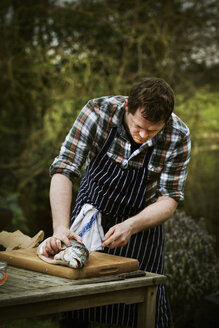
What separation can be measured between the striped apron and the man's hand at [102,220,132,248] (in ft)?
0.95

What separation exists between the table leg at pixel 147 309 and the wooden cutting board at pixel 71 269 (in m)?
0.14

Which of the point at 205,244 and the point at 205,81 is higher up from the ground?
the point at 205,81

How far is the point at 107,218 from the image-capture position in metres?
2.67

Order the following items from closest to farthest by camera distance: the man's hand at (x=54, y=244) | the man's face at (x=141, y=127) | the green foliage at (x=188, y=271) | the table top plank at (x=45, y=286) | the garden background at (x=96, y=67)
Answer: the table top plank at (x=45, y=286)
the man's hand at (x=54, y=244)
the man's face at (x=141, y=127)
the green foliage at (x=188, y=271)
the garden background at (x=96, y=67)

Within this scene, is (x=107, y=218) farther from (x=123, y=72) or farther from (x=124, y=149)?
(x=123, y=72)

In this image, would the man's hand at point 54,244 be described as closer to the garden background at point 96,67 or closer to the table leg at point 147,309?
the table leg at point 147,309

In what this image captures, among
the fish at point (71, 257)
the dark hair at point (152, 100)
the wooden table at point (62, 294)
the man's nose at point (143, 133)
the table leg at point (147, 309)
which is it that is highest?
the dark hair at point (152, 100)

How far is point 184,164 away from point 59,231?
904mm

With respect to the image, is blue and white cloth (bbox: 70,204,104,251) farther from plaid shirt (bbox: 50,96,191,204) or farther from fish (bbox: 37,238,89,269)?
fish (bbox: 37,238,89,269)

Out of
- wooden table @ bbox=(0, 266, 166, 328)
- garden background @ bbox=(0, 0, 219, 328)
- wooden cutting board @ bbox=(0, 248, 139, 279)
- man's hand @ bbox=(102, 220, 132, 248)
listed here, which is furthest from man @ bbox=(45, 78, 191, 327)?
garden background @ bbox=(0, 0, 219, 328)

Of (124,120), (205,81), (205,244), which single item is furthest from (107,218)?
(205,81)

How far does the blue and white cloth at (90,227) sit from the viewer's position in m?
2.57

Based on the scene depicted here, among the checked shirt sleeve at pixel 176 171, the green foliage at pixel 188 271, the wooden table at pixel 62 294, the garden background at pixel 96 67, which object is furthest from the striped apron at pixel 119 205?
the garden background at pixel 96 67

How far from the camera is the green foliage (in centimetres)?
414
